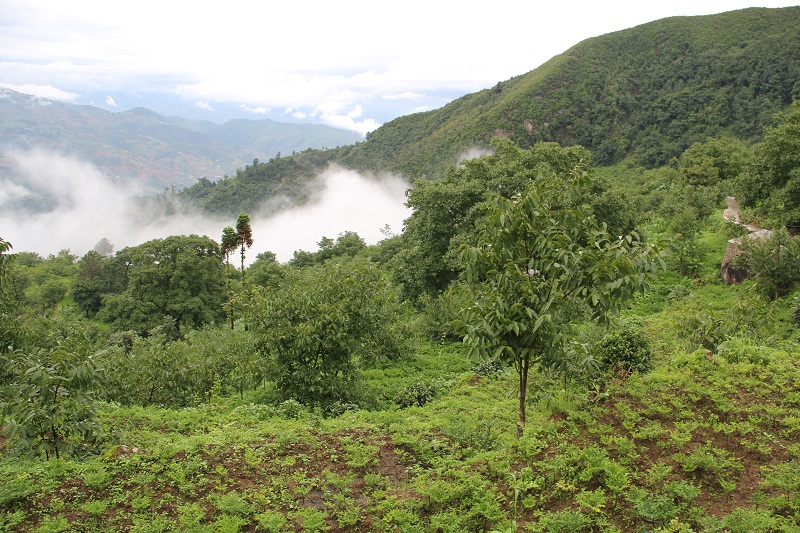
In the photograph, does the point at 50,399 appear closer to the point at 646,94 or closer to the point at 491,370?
the point at 491,370

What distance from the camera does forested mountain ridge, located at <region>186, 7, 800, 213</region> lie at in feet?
233

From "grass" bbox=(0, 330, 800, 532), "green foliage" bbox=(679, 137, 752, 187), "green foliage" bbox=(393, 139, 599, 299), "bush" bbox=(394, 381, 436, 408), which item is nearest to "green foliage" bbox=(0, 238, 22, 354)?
"grass" bbox=(0, 330, 800, 532)

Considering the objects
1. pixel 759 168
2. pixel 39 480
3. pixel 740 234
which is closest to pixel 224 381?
pixel 39 480

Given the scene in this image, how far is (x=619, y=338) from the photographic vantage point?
917 centimetres

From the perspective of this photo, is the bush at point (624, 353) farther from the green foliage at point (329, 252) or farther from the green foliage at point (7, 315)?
the green foliage at point (329, 252)

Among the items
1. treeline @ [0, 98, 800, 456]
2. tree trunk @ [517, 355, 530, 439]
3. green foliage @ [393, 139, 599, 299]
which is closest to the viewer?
treeline @ [0, 98, 800, 456]

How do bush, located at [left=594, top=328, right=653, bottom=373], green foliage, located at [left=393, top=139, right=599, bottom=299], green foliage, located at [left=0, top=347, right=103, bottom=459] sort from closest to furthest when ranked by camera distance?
green foliage, located at [left=0, top=347, right=103, bottom=459], bush, located at [left=594, top=328, right=653, bottom=373], green foliage, located at [left=393, top=139, right=599, bottom=299]

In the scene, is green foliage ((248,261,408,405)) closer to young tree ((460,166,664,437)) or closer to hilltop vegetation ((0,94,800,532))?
hilltop vegetation ((0,94,800,532))

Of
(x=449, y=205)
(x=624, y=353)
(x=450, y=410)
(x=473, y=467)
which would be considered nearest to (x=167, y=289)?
(x=449, y=205)

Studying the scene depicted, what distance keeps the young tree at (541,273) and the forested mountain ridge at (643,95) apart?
59.8 meters

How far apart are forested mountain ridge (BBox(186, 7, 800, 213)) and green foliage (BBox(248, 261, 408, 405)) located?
56.1 metres

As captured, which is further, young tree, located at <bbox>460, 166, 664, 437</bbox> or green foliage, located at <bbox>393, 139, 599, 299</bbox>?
green foliage, located at <bbox>393, 139, 599, 299</bbox>

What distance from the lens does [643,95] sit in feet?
280

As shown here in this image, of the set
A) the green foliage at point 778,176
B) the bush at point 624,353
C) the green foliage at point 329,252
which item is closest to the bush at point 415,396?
the bush at point 624,353
